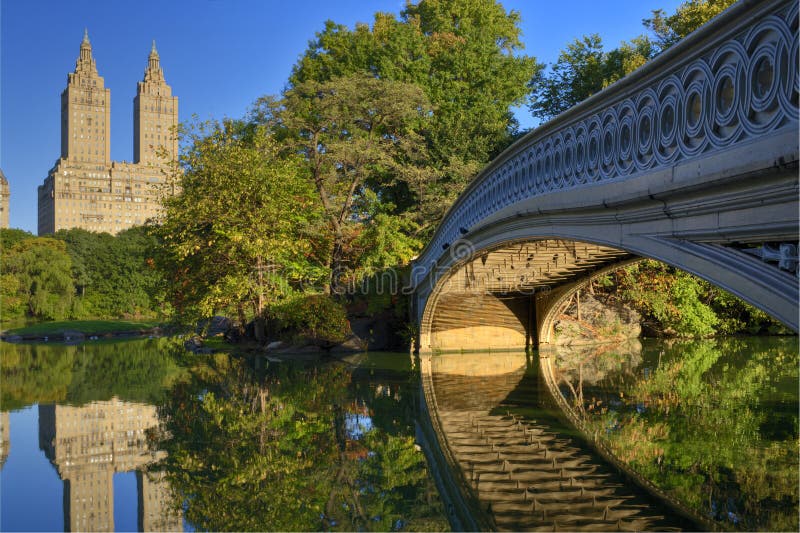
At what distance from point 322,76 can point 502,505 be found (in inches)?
952

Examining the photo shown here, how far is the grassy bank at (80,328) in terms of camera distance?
32.0 m

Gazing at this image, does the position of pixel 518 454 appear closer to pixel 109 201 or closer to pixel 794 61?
pixel 794 61

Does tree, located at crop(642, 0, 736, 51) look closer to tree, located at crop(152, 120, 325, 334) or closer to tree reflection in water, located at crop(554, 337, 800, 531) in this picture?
tree reflection in water, located at crop(554, 337, 800, 531)

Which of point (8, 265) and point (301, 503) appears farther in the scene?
point (8, 265)

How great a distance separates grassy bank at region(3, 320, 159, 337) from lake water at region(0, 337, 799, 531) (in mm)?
19449

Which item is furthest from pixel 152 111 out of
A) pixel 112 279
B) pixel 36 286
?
pixel 36 286

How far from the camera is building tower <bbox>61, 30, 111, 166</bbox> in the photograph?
10912 cm

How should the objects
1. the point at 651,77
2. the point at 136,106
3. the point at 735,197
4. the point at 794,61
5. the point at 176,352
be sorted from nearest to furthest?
the point at 794,61
the point at 735,197
the point at 651,77
the point at 176,352
the point at 136,106

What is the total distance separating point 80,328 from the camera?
3412 cm

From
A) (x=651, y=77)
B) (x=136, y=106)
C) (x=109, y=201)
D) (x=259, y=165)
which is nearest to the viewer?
(x=651, y=77)

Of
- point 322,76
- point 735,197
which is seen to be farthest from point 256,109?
point 735,197

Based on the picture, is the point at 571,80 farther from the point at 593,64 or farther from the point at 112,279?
the point at 112,279

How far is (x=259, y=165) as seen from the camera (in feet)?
64.4

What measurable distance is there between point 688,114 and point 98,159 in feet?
382
